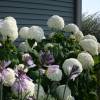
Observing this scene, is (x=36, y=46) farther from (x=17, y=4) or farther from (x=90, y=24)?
(x=90, y=24)

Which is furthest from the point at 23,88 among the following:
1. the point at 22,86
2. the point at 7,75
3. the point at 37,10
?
the point at 37,10

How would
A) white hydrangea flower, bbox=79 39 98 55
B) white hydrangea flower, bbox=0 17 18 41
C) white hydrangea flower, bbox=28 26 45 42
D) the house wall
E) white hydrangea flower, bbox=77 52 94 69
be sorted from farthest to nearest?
the house wall
white hydrangea flower, bbox=79 39 98 55
white hydrangea flower, bbox=28 26 45 42
white hydrangea flower, bbox=77 52 94 69
white hydrangea flower, bbox=0 17 18 41

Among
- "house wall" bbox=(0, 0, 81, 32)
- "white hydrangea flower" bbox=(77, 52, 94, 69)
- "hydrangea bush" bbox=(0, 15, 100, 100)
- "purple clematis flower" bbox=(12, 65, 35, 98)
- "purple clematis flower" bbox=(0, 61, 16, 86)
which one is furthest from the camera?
"house wall" bbox=(0, 0, 81, 32)

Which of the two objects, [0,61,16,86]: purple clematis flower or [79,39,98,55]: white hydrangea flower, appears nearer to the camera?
[0,61,16,86]: purple clematis flower

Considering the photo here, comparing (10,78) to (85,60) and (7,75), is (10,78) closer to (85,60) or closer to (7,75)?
(7,75)

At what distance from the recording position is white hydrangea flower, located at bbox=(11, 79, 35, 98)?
2621 millimetres

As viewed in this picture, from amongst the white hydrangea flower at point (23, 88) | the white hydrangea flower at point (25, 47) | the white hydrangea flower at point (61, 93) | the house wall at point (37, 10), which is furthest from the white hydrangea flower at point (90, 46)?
the house wall at point (37, 10)

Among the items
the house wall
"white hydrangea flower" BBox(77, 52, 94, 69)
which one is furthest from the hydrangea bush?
the house wall

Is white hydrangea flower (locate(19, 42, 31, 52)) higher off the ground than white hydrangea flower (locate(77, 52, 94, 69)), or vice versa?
white hydrangea flower (locate(19, 42, 31, 52))

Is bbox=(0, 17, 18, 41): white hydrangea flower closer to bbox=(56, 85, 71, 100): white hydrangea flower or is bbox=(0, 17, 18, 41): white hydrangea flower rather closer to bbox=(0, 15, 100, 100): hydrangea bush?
bbox=(0, 15, 100, 100): hydrangea bush

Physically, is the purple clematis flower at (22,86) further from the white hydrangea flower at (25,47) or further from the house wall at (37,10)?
the house wall at (37,10)

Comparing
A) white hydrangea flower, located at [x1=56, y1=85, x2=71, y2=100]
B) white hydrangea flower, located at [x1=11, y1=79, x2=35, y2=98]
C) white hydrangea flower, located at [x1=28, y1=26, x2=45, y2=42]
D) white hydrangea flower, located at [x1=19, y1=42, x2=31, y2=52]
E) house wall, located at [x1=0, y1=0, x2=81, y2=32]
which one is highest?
house wall, located at [x1=0, y1=0, x2=81, y2=32]

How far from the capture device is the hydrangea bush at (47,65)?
2.77 meters

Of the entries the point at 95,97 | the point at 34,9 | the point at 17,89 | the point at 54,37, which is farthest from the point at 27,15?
the point at 17,89
